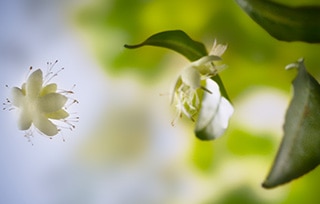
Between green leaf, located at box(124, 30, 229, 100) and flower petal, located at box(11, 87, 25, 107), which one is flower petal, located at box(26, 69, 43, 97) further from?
green leaf, located at box(124, 30, 229, 100)

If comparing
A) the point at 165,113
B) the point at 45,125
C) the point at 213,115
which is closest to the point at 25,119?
the point at 45,125

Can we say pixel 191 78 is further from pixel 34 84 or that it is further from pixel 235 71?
pixel 34 84

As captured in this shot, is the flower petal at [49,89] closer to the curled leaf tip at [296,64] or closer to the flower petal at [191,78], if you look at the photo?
the flower petal at [191,78]

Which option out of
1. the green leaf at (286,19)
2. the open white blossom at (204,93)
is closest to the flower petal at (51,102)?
the open white blossom at (204,93)

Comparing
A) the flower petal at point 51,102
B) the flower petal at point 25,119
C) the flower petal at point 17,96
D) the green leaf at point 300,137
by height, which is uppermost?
the flower petal at point 17,96

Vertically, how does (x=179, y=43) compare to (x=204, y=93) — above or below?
above

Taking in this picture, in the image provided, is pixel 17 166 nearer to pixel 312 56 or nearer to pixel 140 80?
pixel 140 80
